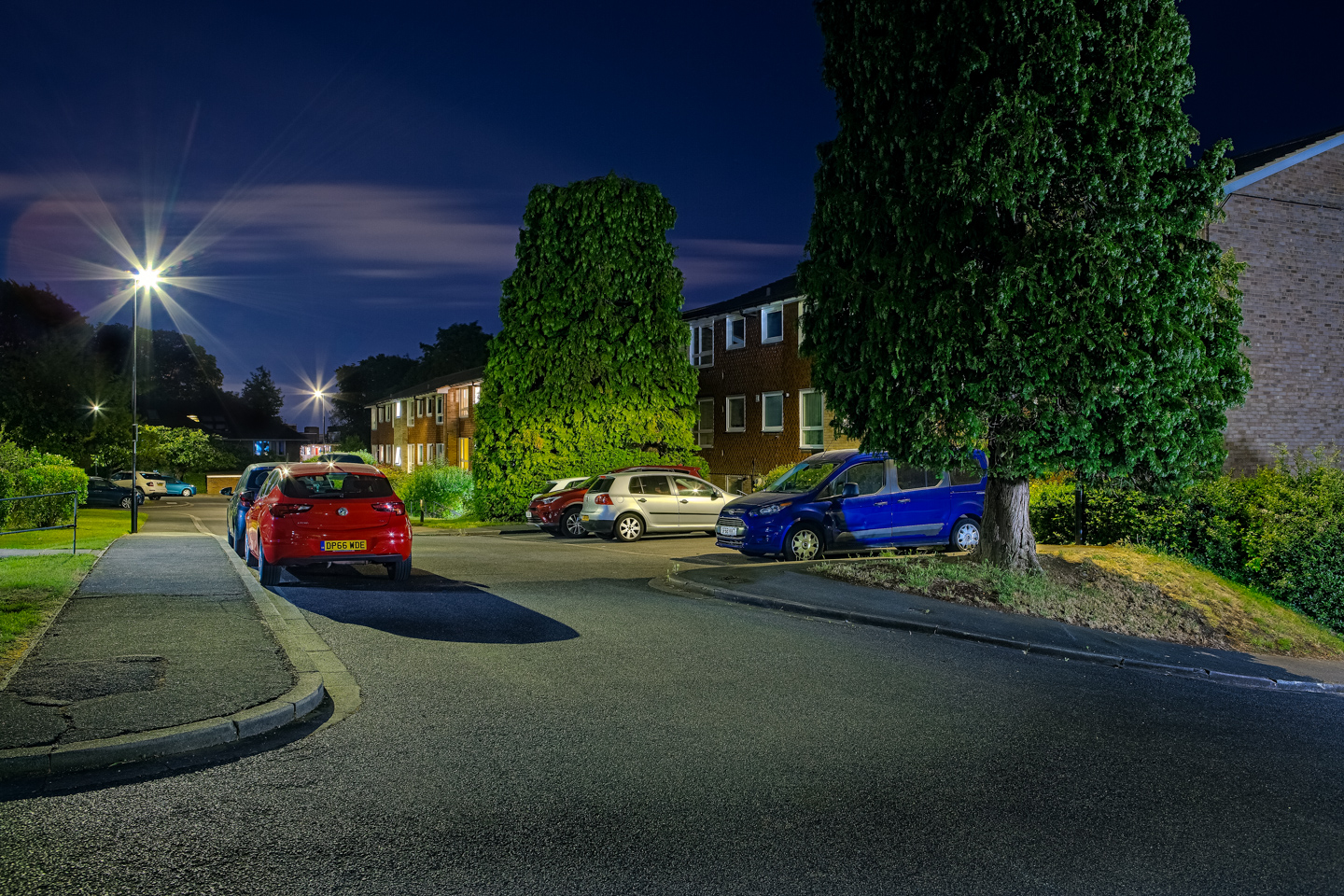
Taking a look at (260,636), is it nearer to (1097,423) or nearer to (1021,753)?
(1021,753)

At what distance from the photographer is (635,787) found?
191 inches

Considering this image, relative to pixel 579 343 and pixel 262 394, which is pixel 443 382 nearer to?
pixel 579 343

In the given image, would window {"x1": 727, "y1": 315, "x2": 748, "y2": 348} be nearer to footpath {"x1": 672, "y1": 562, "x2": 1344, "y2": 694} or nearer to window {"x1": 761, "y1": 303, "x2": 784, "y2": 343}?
window {"x1": 761, "y1": 303, "x2": 784, "y2": 343}

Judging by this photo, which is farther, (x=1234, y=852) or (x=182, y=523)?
(x=182, y=523)

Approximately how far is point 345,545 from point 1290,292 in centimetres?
2050

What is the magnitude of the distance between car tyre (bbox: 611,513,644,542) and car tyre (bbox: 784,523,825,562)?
6.81 m

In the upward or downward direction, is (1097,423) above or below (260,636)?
above

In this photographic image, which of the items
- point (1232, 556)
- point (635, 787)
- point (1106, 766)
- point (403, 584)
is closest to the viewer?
point (635, 787)

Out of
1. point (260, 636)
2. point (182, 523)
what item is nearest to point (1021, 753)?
point (260, 636)

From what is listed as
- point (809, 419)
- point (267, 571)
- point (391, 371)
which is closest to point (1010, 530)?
point (267, 571)

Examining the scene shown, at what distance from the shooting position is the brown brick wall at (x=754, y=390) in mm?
31891

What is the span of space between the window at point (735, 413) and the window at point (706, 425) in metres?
0.94

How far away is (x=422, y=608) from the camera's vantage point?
10828 mm

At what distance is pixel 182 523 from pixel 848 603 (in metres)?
27.0
